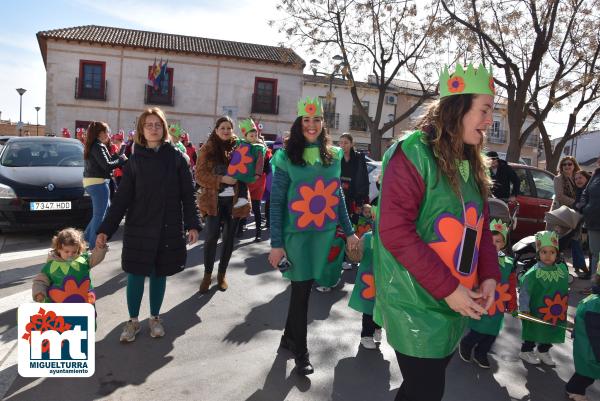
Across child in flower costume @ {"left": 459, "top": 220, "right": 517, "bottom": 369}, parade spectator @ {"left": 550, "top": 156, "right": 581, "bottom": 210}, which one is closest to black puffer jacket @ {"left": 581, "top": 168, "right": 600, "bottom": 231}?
parade spectator @ {"left": 550, "top": 156, "right": 581, "bottom": 210}

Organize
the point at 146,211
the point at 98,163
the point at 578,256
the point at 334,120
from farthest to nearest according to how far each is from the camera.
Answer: the point at 334,120 → the point at 578,256 → the point at 98,163 → the point at 146,211

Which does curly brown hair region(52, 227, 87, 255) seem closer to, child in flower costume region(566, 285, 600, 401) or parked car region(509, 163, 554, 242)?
child in flower costume region(566, 285, 600, 401)

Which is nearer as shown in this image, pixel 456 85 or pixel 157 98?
pixel 456 85

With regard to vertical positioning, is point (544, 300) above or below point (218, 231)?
below

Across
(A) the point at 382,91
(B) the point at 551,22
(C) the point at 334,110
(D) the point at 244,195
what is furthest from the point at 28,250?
(C) the point at 334,110

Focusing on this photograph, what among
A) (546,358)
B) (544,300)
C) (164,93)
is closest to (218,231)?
(544,300)

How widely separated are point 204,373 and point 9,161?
6.54 meters

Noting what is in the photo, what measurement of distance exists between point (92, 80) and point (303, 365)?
28.4m

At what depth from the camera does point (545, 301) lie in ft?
13.1

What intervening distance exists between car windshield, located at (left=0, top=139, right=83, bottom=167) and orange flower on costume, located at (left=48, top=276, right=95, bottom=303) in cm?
552

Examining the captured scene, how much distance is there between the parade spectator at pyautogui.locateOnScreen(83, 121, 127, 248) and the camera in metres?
6.14

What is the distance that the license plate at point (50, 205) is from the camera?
7191mm

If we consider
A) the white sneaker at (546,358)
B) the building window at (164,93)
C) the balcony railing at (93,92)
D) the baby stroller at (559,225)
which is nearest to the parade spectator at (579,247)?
the baby stroller at (559,225)

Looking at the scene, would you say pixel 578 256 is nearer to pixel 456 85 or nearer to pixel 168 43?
pixel 456 85
